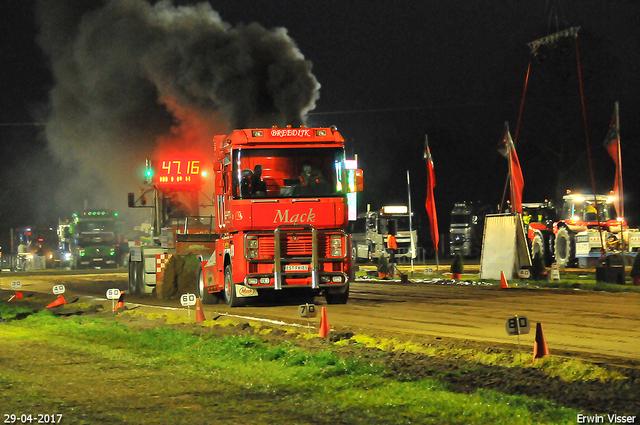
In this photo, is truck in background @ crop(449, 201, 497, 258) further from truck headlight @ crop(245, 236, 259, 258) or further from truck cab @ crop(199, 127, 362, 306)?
truck headlight @ crop(245, 236, 259, 258)

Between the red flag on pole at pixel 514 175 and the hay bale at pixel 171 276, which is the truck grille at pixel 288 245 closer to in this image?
the hay bale at pixel 171 276

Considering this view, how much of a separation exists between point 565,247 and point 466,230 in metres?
19.3

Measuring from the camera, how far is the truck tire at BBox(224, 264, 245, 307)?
18094 millimetres

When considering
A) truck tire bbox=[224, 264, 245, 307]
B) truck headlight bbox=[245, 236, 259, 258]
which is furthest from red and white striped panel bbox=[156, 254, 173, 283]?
truck headlight bbox=[245, 236, 259, 258]

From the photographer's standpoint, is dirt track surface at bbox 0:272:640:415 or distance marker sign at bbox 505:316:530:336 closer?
dirt track surface at bbox 0:272:640:415

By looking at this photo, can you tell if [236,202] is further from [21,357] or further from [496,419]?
[496,419]

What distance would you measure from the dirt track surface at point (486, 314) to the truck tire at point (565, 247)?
907cm

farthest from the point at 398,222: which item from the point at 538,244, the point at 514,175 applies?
the point at 514,175

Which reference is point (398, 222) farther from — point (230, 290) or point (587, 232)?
point (230, 290)

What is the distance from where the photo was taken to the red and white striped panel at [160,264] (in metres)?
23.0

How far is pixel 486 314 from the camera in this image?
1580 cm

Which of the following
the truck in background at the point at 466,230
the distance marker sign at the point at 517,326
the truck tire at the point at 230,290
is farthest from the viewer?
the truck in background at the point at 466,230

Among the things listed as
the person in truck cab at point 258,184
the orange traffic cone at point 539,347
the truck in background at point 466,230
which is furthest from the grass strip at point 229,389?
the truck in background at point 466,230

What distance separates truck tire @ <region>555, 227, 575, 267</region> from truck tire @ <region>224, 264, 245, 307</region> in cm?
1823
